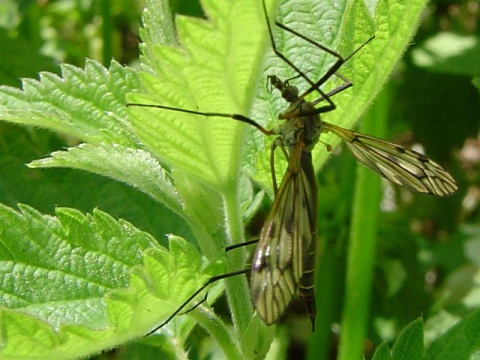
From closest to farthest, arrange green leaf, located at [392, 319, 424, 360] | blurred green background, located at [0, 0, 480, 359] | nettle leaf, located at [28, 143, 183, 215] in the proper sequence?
nettle leaf, located at [28, 143, 183, 215] → green leaf, located at [392, 319, 424, 360] → blurred green background, located at [0, 0, 480, 359]

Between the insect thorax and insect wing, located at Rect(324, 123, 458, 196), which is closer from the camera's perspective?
the insect thorax

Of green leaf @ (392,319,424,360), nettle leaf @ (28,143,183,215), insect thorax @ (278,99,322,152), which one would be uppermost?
insect thorax @ (278,99,322,152)

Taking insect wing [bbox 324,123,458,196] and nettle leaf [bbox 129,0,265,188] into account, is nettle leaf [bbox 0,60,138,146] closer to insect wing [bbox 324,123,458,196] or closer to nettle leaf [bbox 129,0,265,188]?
nettle leaf [bbox 129,0,265,188]

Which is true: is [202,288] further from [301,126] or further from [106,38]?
[106,38]

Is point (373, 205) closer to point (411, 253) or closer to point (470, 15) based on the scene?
point (411, 253)

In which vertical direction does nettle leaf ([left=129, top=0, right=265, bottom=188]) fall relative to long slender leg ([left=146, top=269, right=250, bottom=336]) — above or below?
above

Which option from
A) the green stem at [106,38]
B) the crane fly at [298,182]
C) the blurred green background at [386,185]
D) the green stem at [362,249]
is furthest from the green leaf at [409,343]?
the green stem at [106,38]

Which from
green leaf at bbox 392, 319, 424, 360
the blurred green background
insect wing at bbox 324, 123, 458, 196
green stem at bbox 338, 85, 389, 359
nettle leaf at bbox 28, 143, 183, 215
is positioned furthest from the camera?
green stem at bbox 338, 85, 389, 359

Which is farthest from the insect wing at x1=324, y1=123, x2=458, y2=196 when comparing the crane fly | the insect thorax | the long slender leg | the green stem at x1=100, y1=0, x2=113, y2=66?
the green stem at x1=100, y1=0, x2=113, y2=66

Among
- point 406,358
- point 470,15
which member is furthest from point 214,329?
point 470,15

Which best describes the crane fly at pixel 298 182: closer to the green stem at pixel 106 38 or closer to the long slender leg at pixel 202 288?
the long slender leg at pixel 202 288
